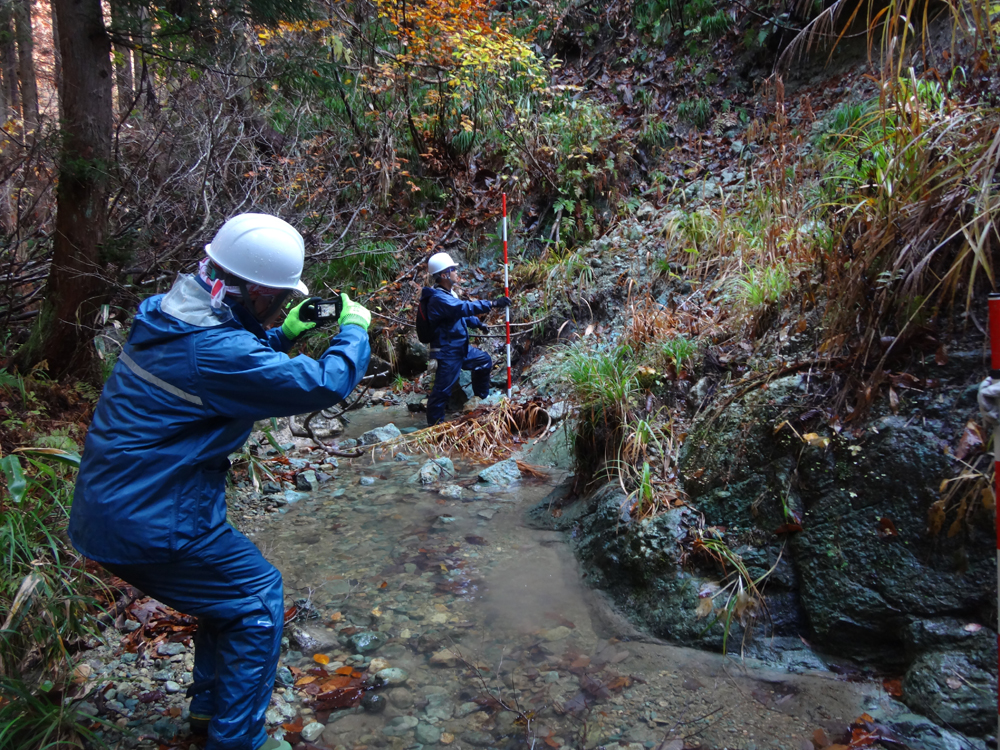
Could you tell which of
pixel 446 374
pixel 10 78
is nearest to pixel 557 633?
pixel 446 374

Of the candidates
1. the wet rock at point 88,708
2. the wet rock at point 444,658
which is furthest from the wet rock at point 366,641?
the wet rock at point 88,708

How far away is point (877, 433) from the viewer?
2799 millimetres

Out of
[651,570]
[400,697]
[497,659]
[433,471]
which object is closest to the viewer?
[400,697]

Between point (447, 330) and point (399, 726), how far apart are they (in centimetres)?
487

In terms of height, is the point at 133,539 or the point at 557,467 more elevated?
the point at 133,539

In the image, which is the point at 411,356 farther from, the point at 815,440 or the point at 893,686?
the point at 893,686

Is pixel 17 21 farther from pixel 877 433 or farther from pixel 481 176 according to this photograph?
pixel 877 433

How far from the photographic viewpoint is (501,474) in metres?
5.30

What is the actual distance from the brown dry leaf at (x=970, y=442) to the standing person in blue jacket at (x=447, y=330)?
483cm

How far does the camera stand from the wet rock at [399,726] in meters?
2.48

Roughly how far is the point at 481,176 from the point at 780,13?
181 inches

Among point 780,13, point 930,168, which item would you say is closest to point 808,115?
point 930,168

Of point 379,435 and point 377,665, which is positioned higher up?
point 377,665

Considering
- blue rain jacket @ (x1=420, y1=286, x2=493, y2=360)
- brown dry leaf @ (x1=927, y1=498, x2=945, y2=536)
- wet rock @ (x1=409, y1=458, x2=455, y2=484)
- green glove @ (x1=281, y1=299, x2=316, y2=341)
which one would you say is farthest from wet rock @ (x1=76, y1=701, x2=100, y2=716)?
blue rain jacket @ (x1=420, y1=286, x2=493, y2=360)
